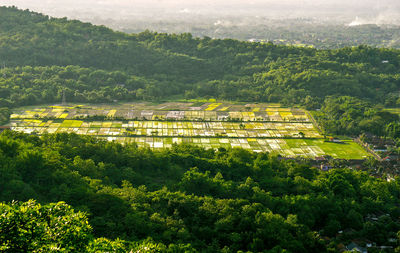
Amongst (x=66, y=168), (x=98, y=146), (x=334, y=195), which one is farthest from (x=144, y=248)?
(x=98, y=146)

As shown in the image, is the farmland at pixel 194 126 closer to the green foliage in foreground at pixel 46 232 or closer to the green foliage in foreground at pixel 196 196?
the green foliage in foreground at pixel 196 196

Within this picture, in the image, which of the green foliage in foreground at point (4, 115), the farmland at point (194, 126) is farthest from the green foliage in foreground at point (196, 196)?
the green foliage in foreground at point (4, 115)

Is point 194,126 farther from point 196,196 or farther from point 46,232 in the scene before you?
point 46,232

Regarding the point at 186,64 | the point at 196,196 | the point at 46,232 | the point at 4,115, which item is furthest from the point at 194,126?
the point at 46,232

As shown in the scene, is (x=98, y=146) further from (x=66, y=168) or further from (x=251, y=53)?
(x=251, y=53)

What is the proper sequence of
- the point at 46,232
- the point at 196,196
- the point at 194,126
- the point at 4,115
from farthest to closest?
1. the point at 194,126
2. the point at 4,115
3. the point at 196,196
4. the point at 46,232

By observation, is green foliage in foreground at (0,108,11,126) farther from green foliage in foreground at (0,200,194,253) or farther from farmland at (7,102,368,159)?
green foliage in foreground at (0,200,194,253)
